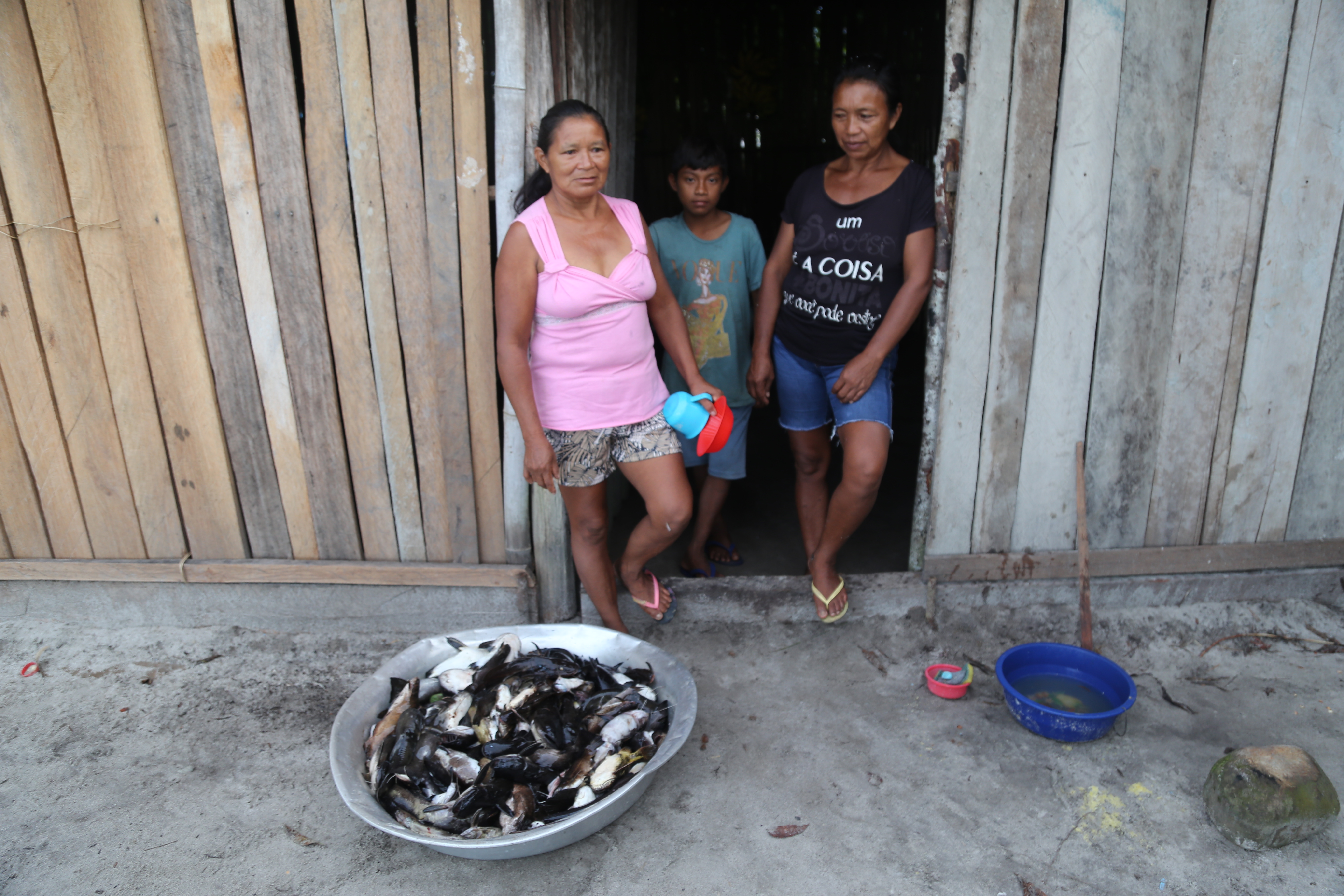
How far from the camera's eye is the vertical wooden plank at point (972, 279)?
2.56 meters

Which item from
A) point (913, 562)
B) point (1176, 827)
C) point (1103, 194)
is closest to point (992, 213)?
point (1103, 194)

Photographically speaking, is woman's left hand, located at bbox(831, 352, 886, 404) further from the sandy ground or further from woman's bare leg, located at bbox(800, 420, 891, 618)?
the sandy ground

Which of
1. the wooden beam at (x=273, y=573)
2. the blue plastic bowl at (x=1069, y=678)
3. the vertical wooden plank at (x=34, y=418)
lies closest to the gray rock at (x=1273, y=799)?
the blue plastic bowl at (x=1069, y=678)

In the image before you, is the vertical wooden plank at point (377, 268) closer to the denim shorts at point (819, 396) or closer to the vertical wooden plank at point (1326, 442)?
the denim shorts at point (819, 396)

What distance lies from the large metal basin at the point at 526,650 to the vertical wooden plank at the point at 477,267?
0.54 m

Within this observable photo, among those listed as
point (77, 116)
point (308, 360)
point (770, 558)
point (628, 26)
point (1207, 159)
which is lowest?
point (770, 558)

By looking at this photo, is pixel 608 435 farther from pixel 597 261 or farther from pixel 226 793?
pixel 226 793

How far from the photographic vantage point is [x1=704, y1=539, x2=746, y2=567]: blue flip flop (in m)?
3.54

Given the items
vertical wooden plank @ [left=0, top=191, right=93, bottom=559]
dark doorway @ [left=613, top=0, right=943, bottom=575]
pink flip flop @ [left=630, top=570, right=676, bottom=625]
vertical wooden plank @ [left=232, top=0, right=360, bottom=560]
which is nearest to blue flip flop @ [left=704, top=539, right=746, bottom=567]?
pink flip flop @ [left=630, top=570, right=676, bottom=625]

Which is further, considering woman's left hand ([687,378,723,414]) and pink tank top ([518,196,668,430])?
woman's left hand ([687,378,723,414])

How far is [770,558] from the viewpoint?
3592 millimetres

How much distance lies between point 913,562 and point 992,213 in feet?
4.22

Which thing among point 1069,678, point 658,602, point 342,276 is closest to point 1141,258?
point 1069,678

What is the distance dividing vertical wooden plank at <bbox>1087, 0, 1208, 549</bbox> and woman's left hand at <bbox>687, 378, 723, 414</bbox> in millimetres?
1336
